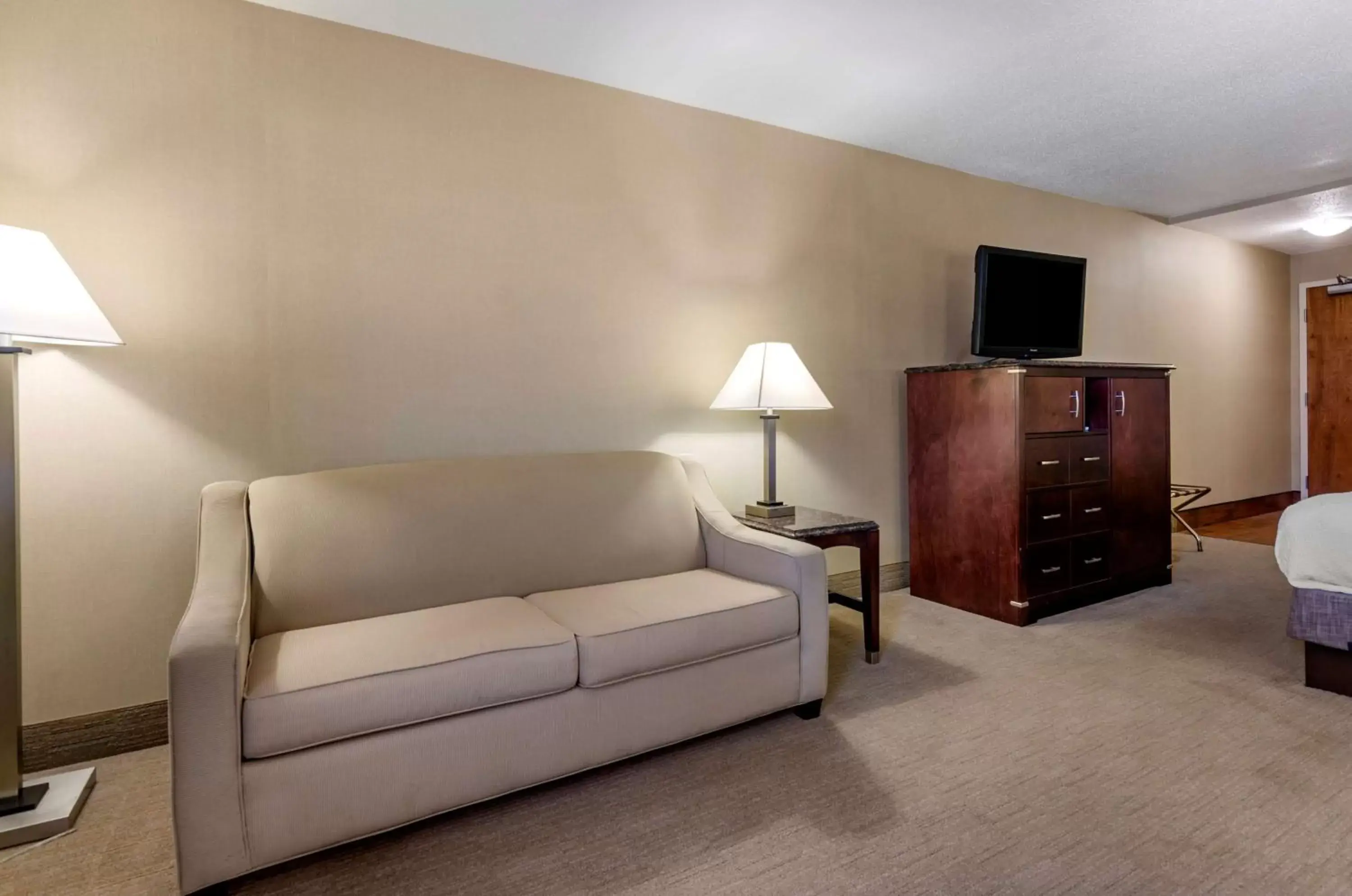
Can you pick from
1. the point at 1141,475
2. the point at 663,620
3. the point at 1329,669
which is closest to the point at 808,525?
the point at 663,620

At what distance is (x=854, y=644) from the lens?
3.10m

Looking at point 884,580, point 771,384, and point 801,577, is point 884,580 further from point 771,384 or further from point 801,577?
point 801,577

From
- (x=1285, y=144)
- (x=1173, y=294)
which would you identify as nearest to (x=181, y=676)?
(x=1285, y=144)

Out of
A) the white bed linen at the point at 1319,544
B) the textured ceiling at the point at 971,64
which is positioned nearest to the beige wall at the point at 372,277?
the textured ceiling at the point at 971,64

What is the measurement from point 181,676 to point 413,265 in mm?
1651

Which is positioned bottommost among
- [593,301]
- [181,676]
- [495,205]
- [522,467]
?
[181,676]

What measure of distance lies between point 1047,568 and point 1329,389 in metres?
5.09

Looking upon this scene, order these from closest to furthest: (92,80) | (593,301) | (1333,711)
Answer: (92,80), (1333,711), (593,301)

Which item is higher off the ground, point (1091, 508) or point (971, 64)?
point (971, 64)

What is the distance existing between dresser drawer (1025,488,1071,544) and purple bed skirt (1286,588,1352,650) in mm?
972

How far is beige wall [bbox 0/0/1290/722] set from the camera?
2.17 meters

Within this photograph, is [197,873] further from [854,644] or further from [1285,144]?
[1285,144]

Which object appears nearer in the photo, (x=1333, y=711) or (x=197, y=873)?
(x=197, y=873)

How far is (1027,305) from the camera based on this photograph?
3.84 metres
